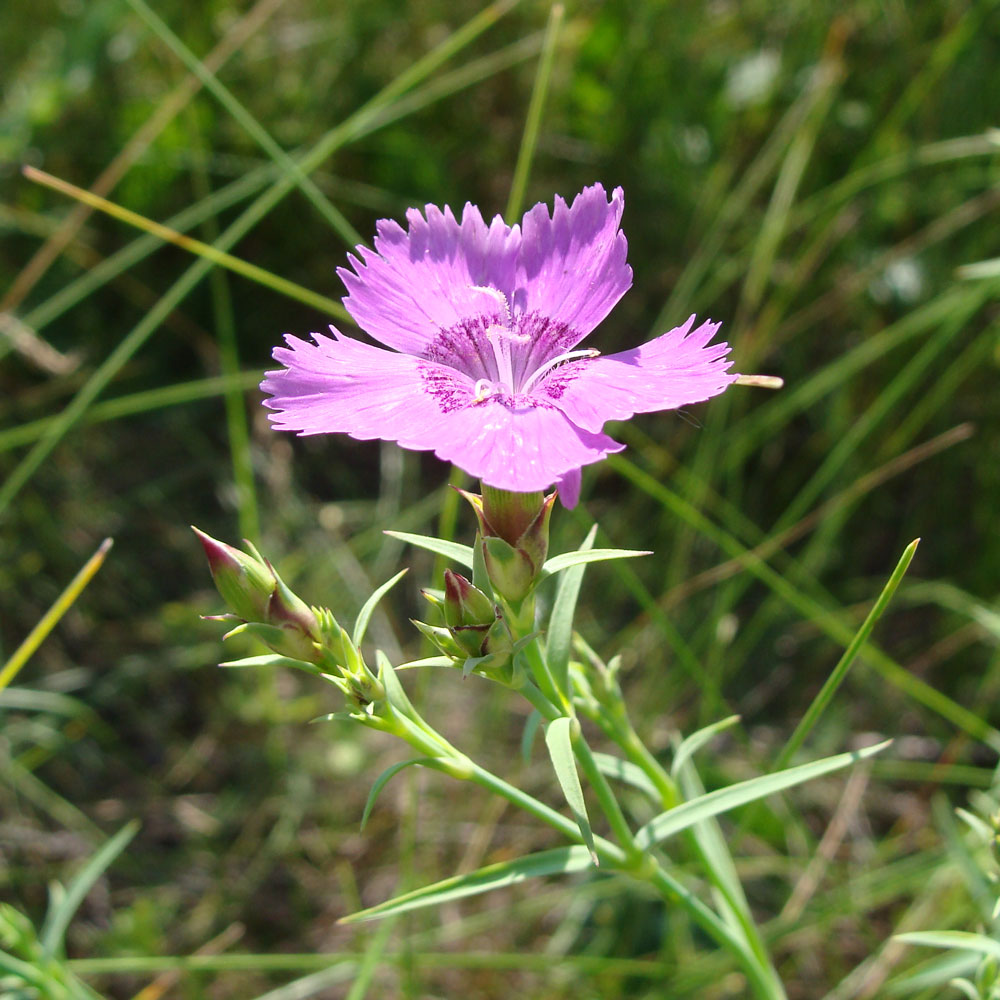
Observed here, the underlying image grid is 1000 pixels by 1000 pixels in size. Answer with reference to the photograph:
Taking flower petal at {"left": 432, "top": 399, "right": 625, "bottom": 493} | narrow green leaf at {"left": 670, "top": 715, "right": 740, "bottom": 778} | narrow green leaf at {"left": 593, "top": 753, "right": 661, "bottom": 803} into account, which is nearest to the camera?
flower petal at {"left": 432, "top": 399, "right": 625, "bottom": 493}

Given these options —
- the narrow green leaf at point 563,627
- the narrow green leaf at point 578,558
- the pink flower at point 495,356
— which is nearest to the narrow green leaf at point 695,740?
the narrow green leaf at point 563,627

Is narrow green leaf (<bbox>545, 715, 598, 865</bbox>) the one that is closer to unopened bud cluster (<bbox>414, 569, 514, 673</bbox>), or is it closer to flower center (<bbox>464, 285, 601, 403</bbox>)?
unopened bud cluster (<bbox>414, 569, 514, 673</bbox>)

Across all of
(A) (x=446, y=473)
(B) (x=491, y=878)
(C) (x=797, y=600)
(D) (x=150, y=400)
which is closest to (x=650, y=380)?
(B) (x=491, y=878)

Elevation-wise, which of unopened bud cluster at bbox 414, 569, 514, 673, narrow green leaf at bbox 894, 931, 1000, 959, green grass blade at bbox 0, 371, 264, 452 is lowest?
narrow green leaf at bbox 894, 931, 1000, 959

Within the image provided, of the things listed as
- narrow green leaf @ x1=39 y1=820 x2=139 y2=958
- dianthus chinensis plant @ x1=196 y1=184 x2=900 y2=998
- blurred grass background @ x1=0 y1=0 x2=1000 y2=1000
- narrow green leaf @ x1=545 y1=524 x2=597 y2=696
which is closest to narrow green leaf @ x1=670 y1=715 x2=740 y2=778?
dianthus chinensis plant @ x1=196 y1=184 x2=900 y2=998

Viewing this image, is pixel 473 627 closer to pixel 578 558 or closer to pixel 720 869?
pixel 578 558

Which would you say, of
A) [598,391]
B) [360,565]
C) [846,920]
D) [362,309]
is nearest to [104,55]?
[360,565]

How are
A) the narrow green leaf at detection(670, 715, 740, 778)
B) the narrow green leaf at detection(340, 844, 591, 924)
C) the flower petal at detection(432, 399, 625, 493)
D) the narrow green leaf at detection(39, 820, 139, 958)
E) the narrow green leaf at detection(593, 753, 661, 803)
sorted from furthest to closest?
the narrow green leaf at detection(39, 820, 139, 958) → the narrow green leaf at detection(593, 753, 661, 803) → the narrow green leaf at detection(670, 715, 740, 778) → the narrow green leaf at detection(340, 844, 591, 924) → the flower petal at detection(432, 399, 625, 493)
